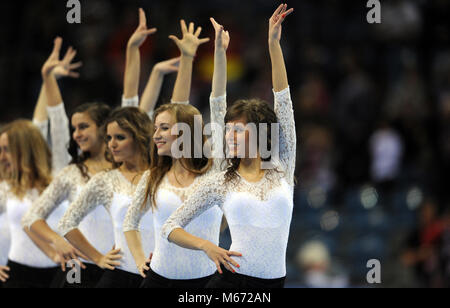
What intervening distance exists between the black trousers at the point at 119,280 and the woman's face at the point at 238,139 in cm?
115

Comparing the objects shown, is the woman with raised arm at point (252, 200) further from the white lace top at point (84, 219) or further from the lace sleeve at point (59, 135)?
the lace sleeve at point (59, 135)

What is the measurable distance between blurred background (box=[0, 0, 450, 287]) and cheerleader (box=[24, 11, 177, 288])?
2.87 metres


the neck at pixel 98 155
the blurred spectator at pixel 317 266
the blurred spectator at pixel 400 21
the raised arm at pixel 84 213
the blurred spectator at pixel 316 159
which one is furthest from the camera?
the blurred spectator at pixel 400 21

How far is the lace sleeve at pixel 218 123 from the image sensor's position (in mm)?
4746

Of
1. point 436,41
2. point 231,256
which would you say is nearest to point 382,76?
point 436,41

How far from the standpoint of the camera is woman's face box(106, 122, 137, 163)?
509 cm

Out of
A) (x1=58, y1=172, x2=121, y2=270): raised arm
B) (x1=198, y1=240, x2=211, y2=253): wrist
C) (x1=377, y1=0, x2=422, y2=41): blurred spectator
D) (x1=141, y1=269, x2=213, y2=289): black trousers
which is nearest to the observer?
(x1=198, y1=240, x2=211, y2=253): wrist

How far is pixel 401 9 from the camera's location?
1045 cm

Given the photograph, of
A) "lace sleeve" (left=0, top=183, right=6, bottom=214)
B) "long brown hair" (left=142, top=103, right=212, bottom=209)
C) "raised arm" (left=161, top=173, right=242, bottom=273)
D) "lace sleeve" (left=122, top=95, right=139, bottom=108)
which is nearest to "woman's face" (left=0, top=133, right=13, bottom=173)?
"lace sleeve" (left=0, top=183, right=6, bottom=214)

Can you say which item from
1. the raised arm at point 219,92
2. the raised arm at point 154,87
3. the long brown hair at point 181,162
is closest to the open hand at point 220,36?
the raised arm at point 219,92

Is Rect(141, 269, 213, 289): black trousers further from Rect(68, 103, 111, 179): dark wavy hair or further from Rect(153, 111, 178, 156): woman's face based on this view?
Rect(68, 103, 111, 179): dark wavy hair

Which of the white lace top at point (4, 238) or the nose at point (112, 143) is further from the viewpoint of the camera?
the white lace top at point (4, 238)

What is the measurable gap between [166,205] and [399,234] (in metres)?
4.36

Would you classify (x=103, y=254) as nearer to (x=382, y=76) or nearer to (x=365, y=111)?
(x=365, y=111)
